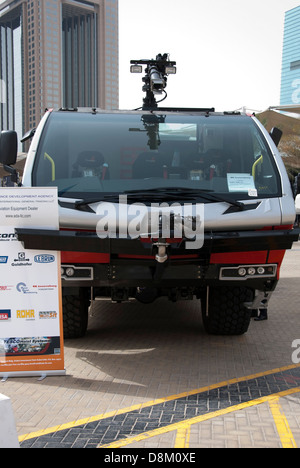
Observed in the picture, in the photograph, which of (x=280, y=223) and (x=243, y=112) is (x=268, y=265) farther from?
(x=243, y=112)

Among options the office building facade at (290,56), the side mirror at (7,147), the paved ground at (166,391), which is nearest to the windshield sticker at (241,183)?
the paved ground at (166,391)

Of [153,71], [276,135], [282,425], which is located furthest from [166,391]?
[153,71]

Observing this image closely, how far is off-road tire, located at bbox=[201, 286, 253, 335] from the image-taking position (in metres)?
5.74

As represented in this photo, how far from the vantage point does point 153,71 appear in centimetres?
910

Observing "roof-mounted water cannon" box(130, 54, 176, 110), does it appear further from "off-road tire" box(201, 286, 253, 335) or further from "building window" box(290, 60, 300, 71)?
"building window" box(290, 60, 300, 71)

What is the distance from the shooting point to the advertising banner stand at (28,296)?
4707 mm

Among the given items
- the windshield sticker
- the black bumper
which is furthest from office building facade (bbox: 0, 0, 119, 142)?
the black bumper

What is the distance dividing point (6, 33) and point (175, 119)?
159336 mm

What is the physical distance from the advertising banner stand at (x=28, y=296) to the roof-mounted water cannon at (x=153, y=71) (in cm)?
455

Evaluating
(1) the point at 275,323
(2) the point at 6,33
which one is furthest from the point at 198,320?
(2) the point at 6,33

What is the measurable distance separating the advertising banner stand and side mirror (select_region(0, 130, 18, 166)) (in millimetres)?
1011

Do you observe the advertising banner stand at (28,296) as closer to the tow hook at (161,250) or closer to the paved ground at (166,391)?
the paved ground at (166,391)

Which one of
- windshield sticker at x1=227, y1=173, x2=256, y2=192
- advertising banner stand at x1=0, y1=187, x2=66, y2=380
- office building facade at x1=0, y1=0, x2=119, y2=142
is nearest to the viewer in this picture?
advertising banner stand at x1=0, y1=187, x2=66, y2=380

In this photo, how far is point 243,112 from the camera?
6344 mm
